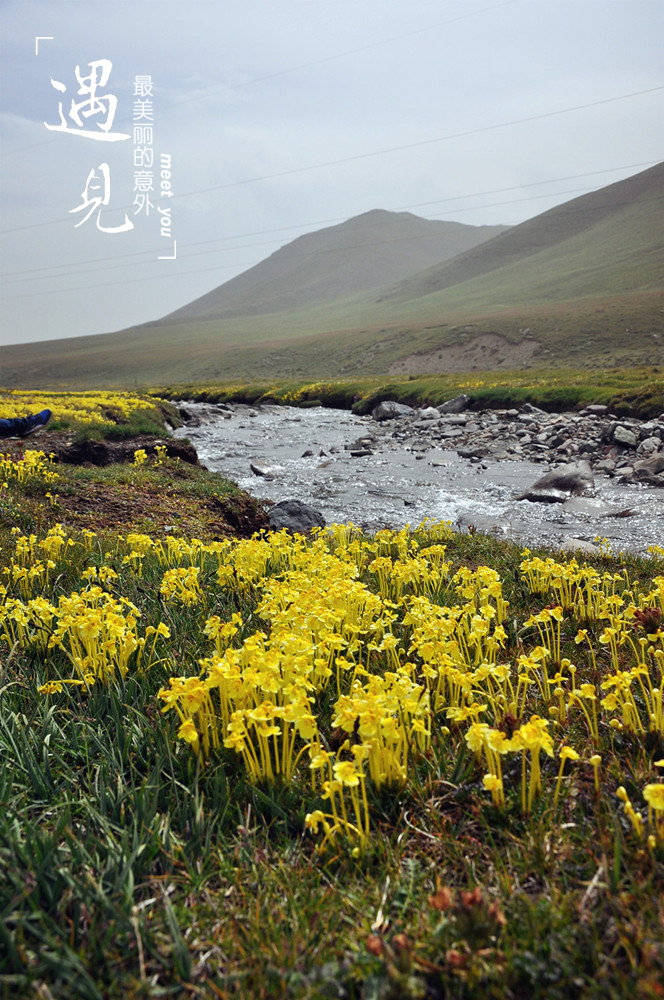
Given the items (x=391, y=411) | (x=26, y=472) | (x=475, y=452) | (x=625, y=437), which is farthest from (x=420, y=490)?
(x=391, y=411)

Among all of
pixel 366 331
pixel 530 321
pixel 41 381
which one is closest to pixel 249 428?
pixel 530 321

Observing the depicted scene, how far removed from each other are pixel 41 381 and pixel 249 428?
122m

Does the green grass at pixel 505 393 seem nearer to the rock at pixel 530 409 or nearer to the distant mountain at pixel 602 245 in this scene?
the rock at pixel 530 409

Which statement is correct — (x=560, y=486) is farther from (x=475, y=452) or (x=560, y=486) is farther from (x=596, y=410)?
(x=596, y=410)

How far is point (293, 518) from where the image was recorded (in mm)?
11438

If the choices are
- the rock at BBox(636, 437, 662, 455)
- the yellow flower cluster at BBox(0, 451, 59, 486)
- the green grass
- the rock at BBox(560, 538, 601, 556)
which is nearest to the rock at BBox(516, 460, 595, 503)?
the rock at BBox(636, 437, 662, 455)

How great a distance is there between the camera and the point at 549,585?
5.60m

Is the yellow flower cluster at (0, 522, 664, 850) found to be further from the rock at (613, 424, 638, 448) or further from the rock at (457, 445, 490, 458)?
the rock at (457, 445, 490, 458)

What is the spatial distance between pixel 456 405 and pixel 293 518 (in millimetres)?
21531

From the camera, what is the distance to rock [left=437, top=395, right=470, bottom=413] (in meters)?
30.8

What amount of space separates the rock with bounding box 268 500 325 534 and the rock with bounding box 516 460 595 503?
6071mm

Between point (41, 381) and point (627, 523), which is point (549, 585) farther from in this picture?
point (41, 381)

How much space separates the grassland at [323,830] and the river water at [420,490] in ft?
24.9

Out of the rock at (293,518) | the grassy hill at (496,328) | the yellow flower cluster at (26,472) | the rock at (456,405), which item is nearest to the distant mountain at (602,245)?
the grassy hill at (496,328)
